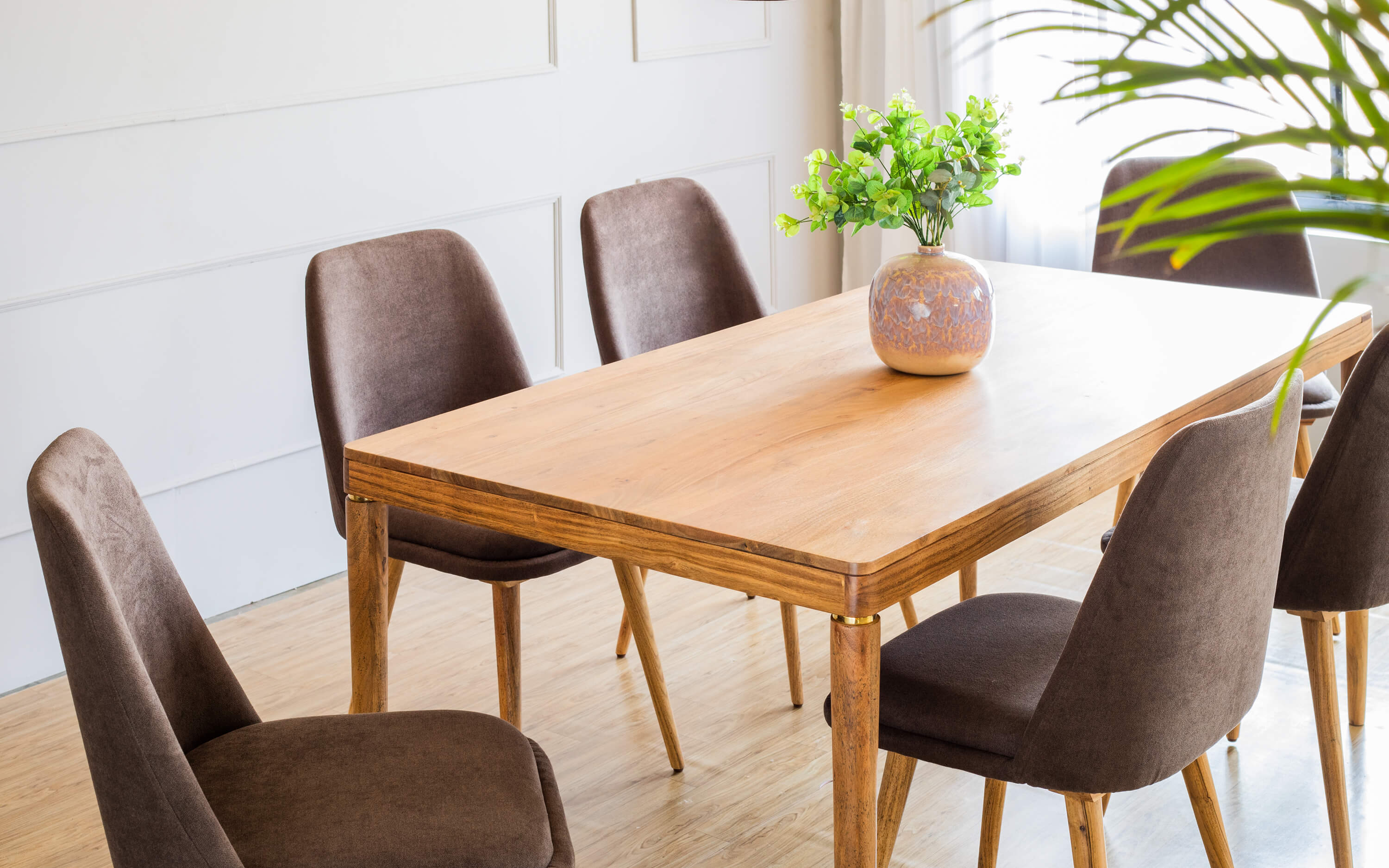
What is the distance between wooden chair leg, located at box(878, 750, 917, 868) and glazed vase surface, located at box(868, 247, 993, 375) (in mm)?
599

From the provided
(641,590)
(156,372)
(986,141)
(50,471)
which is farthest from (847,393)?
(156,372)

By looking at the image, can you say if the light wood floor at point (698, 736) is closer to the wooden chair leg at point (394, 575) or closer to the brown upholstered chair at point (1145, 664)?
the wooden chair leg at point (394, 575)

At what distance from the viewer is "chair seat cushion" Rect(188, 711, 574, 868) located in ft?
4.44

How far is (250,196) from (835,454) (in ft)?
5.94

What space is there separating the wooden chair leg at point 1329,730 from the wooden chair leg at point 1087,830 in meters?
0.57

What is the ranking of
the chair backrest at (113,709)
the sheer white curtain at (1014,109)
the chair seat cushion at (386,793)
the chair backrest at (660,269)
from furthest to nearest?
the sheer white curtain at (1014,109) < the chair backrest at (660,269) < the chair seat cushion at (386,793) < the chair backrest at (113,709)

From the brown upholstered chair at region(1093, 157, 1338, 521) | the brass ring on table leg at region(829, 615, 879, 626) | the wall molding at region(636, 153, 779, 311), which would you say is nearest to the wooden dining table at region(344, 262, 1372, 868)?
the brass ring on table leg at region(829, 615, 879, 626)

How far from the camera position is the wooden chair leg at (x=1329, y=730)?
1.99 metres

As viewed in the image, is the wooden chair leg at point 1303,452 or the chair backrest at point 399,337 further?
the wooden chair leg at point 1303,452

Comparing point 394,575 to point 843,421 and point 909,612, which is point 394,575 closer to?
point 843,421

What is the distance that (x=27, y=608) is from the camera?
2844mm

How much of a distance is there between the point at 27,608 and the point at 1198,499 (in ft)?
7.75

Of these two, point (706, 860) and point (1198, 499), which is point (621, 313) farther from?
point (1198, 499)

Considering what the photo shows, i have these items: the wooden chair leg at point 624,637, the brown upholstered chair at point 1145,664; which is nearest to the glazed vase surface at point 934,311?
the brown upholstered chair at point 1145,664
